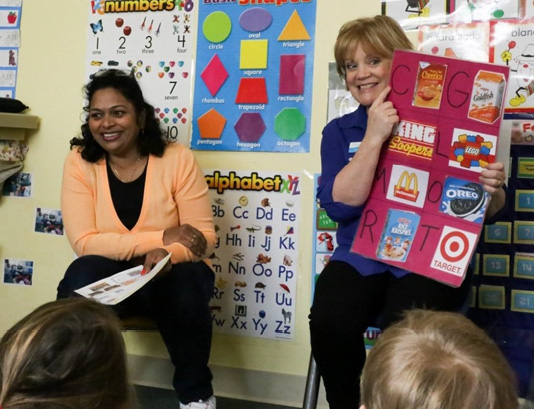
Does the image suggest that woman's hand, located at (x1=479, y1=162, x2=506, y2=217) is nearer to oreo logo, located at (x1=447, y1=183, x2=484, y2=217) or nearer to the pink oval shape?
oreo logo, located at (x1=447, y1=183, x2=484, y2=217)

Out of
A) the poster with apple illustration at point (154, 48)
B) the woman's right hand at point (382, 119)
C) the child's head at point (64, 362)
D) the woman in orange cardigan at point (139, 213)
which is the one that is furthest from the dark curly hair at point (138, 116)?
the child's head at point (64, 362)

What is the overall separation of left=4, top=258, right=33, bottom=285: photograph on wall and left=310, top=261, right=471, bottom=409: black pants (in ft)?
4.48

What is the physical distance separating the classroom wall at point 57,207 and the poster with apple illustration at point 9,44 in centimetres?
3

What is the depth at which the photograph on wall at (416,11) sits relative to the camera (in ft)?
6.26

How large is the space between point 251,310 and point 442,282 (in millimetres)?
857

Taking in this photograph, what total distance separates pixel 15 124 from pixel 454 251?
62.9 inches

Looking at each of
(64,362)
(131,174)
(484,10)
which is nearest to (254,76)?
(131,174)

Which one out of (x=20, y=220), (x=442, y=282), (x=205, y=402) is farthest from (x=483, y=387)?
(x=20, y=220)

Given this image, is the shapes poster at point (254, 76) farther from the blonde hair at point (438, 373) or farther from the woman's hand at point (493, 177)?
the blonde hair at point (438, 373)

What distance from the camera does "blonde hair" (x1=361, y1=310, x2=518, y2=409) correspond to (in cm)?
67

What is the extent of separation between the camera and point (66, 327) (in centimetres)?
77

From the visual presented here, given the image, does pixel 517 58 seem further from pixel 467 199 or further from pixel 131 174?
pixel 131 174

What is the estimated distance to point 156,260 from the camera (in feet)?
5.74

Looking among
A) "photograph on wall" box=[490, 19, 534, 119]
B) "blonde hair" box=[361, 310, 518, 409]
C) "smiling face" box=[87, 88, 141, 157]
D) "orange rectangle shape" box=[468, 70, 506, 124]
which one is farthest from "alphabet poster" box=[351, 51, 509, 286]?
"smiling face" box=[87, 88, 141, 157]
